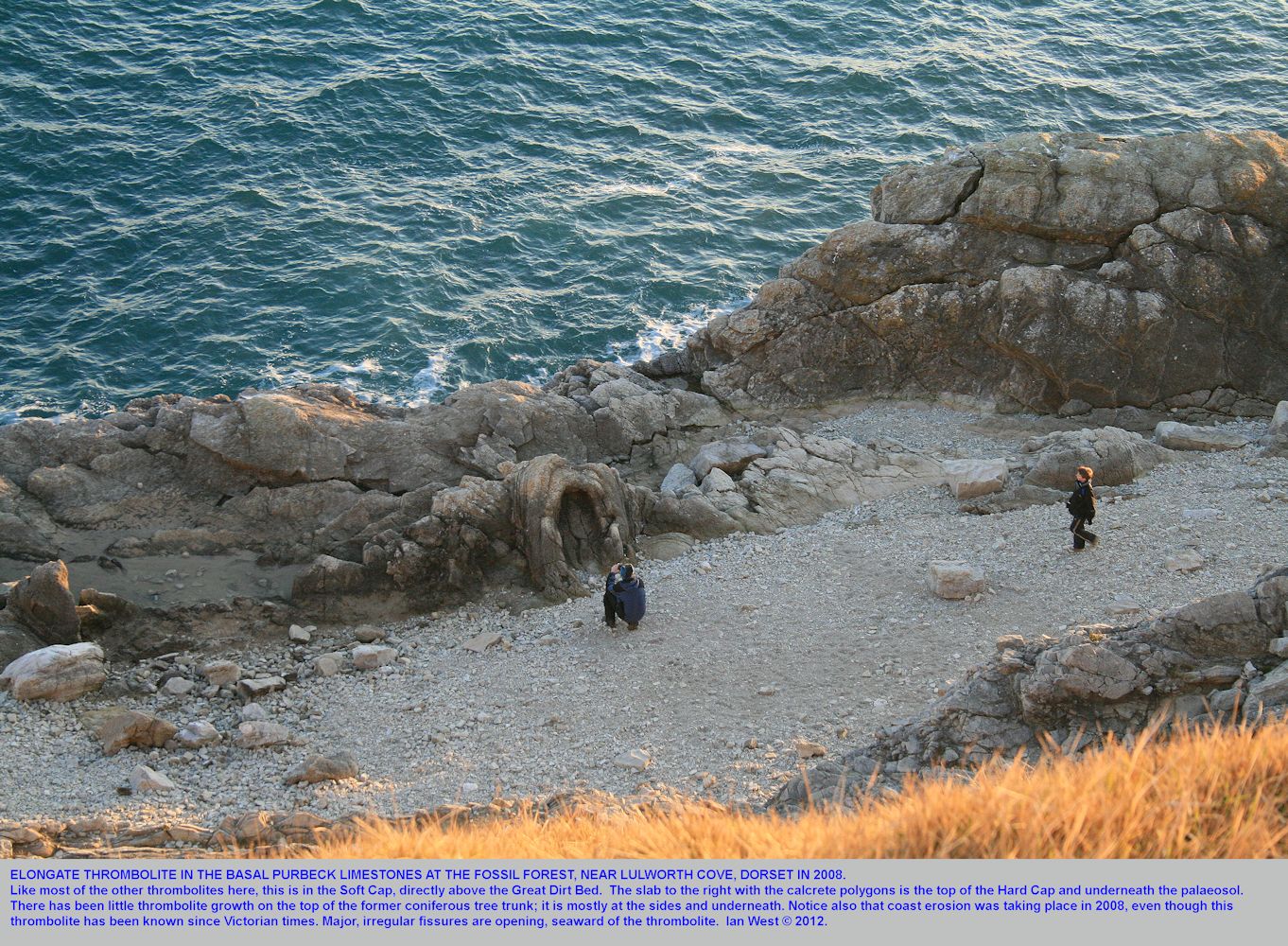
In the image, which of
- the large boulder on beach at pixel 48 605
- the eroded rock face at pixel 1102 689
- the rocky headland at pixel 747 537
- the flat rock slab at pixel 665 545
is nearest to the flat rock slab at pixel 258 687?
the rocky headland at pixel 747 537

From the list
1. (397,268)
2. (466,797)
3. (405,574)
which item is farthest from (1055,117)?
(466,797)

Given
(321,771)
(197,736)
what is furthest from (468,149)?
(321,771)

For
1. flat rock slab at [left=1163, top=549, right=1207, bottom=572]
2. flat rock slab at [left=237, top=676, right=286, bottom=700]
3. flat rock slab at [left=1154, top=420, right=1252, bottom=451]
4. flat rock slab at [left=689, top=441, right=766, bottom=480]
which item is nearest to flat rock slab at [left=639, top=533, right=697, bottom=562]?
flat rock slab at [left=689, top=441, right=766, bottom=480]

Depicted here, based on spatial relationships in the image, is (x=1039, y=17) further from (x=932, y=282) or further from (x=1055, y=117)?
(x=932, y=282)

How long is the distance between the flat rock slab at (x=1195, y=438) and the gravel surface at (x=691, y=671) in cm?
134

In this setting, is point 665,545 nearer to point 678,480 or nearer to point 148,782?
point 678,480

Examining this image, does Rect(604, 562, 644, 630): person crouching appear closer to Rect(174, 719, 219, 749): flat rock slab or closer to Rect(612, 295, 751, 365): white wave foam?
Rect(174, 719, 219, 749): flat rock slab

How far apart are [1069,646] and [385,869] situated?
28.5ft

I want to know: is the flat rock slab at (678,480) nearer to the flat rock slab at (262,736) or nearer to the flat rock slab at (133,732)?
the flat rock slab at (262,736)

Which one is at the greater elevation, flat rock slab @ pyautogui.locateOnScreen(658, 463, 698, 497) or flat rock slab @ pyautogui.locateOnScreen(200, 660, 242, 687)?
flat rock slab @ pyautogui.locateOnScreen(658, 463, 698, 497)

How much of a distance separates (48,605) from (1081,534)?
18.2 m

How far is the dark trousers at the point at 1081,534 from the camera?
21641 millimetres

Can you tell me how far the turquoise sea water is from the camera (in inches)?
1352

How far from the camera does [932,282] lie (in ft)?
97.7
